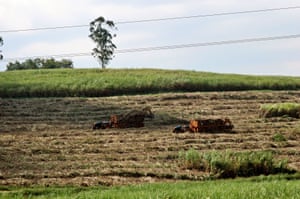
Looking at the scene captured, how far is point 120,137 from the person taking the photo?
24.2 m

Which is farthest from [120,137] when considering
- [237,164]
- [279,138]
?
[237,164]

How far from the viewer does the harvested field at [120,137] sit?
1747 cm

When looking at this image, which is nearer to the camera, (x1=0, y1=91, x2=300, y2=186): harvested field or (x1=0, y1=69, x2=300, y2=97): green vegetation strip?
(x1=0, y1=91, x2=300, y2=186): harvested field

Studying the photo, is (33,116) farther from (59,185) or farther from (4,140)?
(59,185)

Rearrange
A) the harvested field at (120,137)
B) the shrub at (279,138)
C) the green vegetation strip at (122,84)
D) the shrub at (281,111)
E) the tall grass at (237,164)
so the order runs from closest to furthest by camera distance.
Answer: the harvested field at (120,137) < the tall grass at (237,164) < the shrub at (279,138) < the shrub at (281,111) < the green vegetation strip at (122,84)

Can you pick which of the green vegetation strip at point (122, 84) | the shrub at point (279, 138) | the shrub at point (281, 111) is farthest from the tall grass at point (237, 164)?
the green vegetation strip at point (122, 84)

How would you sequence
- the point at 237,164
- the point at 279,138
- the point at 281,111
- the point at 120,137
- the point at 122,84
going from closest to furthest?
the point at 237,164 → the point at 279,138 → the point at 120,137 → the point at 281,111 → the point at 122,84

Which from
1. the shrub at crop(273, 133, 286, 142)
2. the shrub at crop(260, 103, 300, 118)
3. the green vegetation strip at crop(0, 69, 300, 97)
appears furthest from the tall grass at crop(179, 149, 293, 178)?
the green vegetation strip at crop(0, 69, 300, 97)

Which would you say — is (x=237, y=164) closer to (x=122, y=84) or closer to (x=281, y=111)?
(x=281, y=111)

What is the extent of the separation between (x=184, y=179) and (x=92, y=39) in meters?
59.5

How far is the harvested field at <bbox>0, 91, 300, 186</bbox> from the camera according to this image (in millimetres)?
17469

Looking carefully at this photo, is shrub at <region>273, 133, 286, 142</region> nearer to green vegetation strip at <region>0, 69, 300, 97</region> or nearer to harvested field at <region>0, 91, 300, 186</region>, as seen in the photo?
harvested field at <region>0, 91, 300, 186</region>

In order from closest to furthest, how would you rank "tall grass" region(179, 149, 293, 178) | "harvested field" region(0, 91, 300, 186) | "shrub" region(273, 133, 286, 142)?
"harvested field" region(0, 91, 300, 186), "tall grass" region(179, 149, 293, 178), "shrub" region(273, 133, 286, 142)

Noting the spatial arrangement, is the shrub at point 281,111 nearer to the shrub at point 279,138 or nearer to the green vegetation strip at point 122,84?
the shrub at point 279,138
